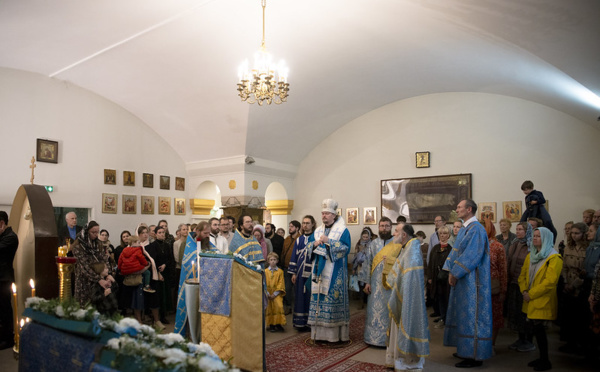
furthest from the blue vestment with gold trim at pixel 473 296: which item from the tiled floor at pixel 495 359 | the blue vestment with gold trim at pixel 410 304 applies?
the blue vestment with gold trim at pixel 410 304

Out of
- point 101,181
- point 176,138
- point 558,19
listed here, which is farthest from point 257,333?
point 176,138

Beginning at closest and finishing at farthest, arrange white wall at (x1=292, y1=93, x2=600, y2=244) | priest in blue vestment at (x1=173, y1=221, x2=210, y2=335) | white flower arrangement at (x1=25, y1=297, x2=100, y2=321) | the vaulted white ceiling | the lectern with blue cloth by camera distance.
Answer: white flower arrangement at (x1=25, y1=297, x2=100, y2=321) → the lectern with blue cloth → priest in blue vestment at (x1=173, y1=221, x2=210, y2=335) → the vaulted white ceiling → white wall at (x1=292, y1=93, x2=600, y2=244)

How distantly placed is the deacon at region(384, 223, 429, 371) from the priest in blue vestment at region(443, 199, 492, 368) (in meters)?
0.64

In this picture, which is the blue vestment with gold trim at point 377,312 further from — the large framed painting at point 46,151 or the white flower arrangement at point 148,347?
the large framed painting at point 46,151

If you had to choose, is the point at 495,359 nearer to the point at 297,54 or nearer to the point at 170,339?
the point at 170,339

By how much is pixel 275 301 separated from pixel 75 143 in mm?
6545

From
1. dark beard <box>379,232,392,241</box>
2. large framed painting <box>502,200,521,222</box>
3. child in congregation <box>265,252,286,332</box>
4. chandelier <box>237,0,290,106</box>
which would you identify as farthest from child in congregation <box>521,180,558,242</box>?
chandelier <box>237,0,290,106</box>

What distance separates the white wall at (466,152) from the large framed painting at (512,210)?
13 centimetres

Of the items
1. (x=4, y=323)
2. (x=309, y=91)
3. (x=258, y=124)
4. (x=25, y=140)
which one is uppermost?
(x=309, y=91)

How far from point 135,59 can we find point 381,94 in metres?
6.05

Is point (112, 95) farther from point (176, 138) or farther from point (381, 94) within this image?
point (381, 94)

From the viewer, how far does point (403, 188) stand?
1182 cm

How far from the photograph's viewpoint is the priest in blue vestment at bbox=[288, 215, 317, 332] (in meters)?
7.07

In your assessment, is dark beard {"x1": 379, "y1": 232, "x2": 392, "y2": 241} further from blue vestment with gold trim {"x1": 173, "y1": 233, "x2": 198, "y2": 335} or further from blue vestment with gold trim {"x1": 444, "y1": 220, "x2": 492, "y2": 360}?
blue vestment with gold trim {"x1": 173, "y1": 233, "x2": 198, "y2": 335}
